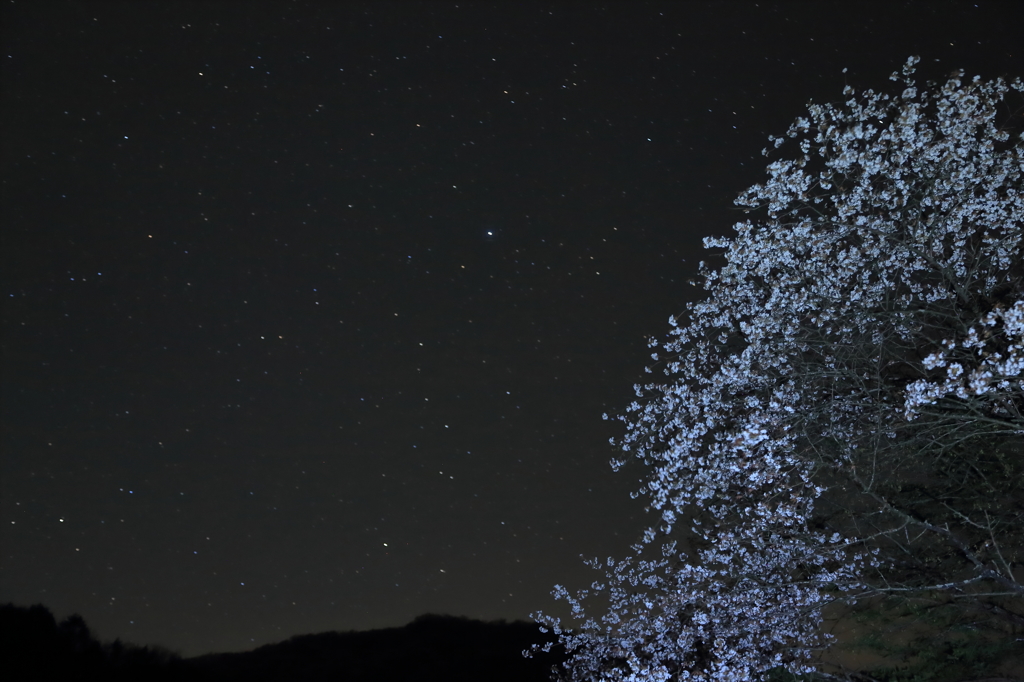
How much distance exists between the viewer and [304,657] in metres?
26.7

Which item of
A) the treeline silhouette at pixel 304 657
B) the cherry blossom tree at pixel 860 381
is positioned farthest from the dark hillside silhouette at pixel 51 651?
the cherry blossom tree at pixel 860 381

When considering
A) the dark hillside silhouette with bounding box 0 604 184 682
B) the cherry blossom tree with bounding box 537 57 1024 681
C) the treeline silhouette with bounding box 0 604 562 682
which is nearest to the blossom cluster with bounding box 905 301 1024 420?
the cherry blossom tree with bounding box 537 57 1024 681

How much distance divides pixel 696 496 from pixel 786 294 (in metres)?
2.59

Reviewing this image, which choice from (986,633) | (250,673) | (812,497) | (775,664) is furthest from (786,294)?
(250,673)

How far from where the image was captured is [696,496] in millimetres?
9023

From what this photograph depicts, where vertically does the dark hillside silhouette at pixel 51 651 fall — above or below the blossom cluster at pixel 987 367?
below

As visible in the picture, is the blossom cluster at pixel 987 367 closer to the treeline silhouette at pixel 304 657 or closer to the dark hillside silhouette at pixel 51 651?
the treeline silhouette at pixel 304 657

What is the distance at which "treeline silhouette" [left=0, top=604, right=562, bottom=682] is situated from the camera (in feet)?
81.7

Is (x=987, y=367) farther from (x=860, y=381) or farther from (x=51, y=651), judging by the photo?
(x=51, y=651)

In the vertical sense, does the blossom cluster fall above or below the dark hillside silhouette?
above

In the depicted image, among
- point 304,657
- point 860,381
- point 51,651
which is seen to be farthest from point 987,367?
point 51,651

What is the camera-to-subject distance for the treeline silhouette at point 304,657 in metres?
24.9

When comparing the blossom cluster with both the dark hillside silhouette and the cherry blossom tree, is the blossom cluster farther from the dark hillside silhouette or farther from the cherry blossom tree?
the dark hillside silhouette

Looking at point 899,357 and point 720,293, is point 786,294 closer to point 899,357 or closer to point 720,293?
point 720,293
